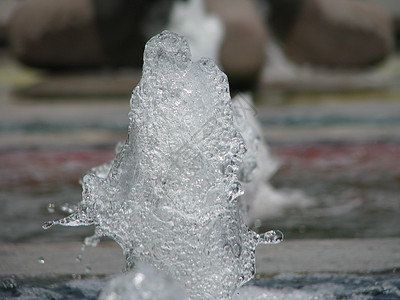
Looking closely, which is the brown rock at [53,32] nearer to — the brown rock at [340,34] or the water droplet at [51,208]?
the brown rock at [340,34]

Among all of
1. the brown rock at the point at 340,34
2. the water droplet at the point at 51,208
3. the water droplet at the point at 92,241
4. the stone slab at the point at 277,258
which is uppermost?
the brown rock at the point at 340,34

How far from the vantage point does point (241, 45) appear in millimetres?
6301

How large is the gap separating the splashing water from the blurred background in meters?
0.81

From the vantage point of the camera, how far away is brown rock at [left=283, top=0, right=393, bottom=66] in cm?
753

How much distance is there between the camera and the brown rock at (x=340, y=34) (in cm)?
753

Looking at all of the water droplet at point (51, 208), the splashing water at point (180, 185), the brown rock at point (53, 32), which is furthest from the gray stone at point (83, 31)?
the splashing water at point (180, 185)

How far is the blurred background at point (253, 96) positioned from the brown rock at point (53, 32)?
0.04 feet

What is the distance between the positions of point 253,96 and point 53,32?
6.80ft

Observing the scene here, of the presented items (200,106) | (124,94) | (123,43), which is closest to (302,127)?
(124,94)

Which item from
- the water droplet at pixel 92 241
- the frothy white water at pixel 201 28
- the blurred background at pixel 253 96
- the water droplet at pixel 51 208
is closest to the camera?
the water droplet at pixel 92 241

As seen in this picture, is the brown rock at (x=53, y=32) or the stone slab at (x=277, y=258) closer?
the stone slab at (x=277, y=258)

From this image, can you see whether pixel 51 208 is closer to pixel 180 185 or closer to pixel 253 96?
pixel 180 185

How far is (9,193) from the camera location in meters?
3.08

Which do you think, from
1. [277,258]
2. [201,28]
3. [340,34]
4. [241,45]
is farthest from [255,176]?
[340,34]
